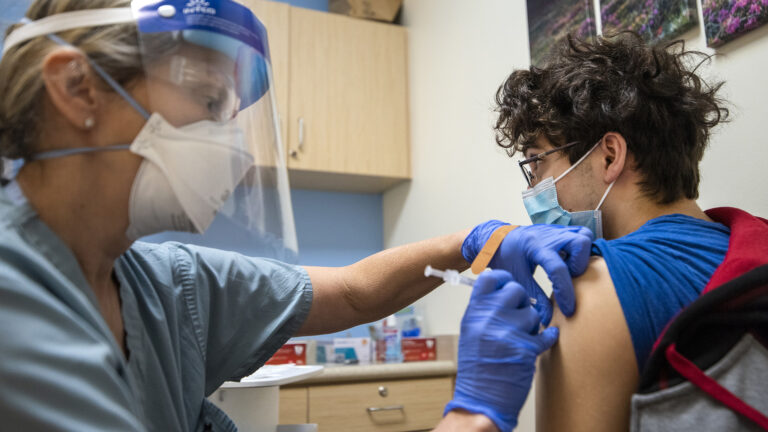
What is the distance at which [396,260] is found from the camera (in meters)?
1.26

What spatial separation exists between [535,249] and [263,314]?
0.54m

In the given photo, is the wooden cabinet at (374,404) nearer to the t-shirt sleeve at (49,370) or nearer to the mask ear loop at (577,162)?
the mask ear loop at (577,162)

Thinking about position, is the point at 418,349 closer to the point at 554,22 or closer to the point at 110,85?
the point at 554,22

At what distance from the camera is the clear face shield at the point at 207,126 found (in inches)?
30.2

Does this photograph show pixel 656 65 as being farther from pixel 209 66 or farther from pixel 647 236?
pixel 209 66

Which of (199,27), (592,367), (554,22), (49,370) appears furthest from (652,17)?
(49,370)

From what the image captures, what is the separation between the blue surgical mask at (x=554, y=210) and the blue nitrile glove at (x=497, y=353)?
A: 15.8 inches

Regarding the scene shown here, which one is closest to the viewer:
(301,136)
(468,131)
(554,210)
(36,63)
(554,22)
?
(36,63)

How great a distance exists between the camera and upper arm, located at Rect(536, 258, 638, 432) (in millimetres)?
796

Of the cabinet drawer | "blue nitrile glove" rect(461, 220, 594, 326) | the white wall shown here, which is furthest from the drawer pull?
"blue nitrile glove" rect(461, 220, 594, 326)

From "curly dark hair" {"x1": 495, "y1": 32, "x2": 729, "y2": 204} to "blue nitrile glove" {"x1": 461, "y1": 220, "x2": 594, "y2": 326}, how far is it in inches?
10.1

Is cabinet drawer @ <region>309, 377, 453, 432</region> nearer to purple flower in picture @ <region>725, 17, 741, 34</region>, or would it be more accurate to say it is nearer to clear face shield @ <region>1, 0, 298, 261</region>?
clear face shield @ <region>1, 0, 298, 261</region>

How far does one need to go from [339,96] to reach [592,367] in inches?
94.0

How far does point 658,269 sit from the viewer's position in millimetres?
846
